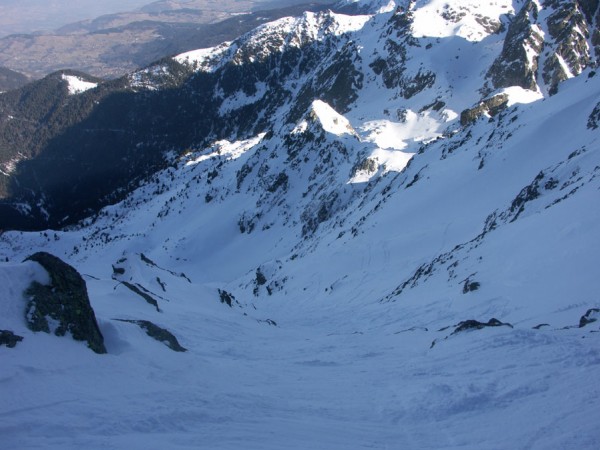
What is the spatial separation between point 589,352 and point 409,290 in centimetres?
1503

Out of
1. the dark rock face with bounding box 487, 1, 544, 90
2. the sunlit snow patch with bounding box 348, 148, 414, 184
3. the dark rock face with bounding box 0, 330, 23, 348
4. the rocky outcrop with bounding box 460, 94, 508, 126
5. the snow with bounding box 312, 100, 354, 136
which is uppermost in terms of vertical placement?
the dark rock face with bounding box 487, 1, 544, 90

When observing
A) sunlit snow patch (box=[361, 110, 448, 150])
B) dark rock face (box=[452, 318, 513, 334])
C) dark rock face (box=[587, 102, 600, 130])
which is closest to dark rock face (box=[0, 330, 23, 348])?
dark rock face (box=[452, 318, 513, 334])

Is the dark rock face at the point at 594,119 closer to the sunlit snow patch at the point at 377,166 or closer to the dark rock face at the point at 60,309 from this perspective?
the sunlit snow patch at the point at 377,166

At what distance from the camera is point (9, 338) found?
8.28 meters

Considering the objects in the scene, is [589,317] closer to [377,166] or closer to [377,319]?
[377,319]

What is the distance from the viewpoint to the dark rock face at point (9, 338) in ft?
26.8

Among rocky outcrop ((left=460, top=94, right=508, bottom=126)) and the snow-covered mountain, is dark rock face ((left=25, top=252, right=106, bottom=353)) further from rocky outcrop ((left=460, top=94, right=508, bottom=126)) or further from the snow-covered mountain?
rocky outcrop ((left=460, top=94, right=508, bottom=126))

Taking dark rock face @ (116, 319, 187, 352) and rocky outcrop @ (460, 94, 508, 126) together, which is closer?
dark rock face @ (116, 319, 187, 352)

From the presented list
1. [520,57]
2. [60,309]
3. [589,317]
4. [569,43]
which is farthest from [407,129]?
[60,309]

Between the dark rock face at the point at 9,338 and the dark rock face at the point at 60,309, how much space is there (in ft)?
2.00

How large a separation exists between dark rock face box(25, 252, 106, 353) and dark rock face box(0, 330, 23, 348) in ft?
2.00

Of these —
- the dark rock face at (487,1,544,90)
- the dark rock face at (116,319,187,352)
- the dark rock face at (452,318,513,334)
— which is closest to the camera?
the dark rock face at (116,319,187,352)

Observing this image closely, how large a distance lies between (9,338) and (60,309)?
1.43 meters

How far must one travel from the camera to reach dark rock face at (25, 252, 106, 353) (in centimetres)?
935
